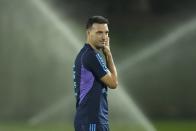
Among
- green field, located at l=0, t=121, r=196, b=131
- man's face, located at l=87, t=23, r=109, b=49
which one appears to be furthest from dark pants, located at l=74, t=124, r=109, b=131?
green field, located at l=0, t=121, r=196, b=131

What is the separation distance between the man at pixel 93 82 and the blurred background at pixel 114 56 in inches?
401

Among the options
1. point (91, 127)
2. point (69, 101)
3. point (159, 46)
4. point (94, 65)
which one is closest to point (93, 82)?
point (94, 65)

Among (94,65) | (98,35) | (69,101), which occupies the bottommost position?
(94,65)

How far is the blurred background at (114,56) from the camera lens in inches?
685

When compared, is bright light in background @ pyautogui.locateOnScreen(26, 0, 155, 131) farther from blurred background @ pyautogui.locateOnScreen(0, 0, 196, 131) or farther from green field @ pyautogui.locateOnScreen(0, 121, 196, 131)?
green field @ pyautogui.locateOnScreen(0, 121, 196, 131)

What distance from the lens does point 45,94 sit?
18016 mm

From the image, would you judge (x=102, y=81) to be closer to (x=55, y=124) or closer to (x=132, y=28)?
(x=55, y=124)

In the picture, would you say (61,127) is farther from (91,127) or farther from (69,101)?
(91,127)

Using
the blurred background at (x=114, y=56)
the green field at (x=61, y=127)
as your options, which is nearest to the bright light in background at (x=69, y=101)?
the blurred background at (x=114, y=56)

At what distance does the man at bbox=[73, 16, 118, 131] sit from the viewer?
18.3 ft

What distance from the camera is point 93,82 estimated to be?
5.60m

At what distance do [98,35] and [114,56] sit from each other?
13.1 metres

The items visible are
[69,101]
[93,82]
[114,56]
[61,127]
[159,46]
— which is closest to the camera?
[93,82]

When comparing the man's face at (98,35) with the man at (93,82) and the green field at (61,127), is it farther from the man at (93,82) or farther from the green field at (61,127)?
the green field at (61,127)
